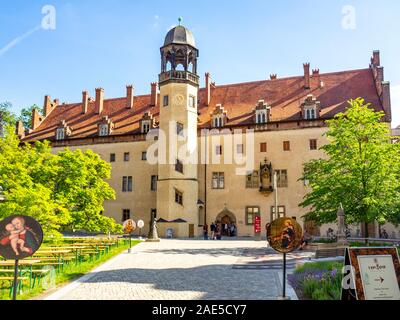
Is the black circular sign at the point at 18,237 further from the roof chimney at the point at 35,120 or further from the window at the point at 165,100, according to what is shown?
the roof chimney at the point at 35,120

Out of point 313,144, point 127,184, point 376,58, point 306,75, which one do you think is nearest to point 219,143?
point 313,144

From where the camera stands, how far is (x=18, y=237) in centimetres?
629

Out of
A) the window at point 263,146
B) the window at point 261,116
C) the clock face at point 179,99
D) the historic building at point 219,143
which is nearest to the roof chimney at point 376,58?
the historic building at point 219,143

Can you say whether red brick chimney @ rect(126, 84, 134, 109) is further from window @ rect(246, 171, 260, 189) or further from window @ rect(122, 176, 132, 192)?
window @ rect(246, 171, 260, 189)

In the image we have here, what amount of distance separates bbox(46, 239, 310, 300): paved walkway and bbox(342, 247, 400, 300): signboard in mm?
3612

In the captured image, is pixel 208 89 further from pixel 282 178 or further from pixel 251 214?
pixel 251 214

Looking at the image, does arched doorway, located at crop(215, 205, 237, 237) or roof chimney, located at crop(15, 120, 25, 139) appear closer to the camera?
arched doorway, located at crop(215, 205, 237, 237)

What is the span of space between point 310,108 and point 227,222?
13783 millimetres

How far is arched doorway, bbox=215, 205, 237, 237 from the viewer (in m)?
37.8

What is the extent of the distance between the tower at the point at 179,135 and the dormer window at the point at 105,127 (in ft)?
26.1

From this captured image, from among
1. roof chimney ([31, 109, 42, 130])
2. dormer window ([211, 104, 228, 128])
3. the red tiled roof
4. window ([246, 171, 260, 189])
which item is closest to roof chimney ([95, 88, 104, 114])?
the red tiled roof

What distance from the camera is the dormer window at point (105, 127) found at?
4347 centimetres

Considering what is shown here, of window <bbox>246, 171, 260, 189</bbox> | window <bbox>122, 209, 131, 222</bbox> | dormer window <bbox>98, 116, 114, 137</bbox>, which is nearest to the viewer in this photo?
window <bbox>246, 171, 260, 189</bbox>
